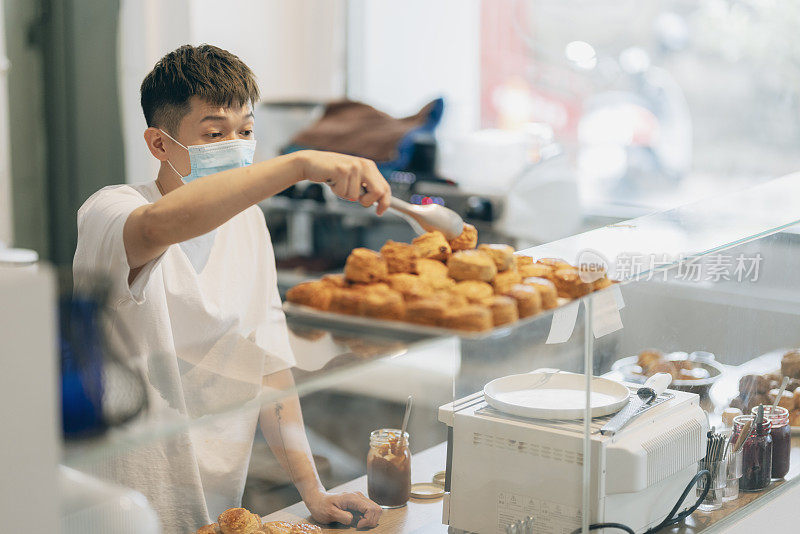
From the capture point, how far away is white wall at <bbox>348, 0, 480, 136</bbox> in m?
4.41

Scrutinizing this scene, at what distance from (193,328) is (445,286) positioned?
22.7 inches

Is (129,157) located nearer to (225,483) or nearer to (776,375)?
(225,483)

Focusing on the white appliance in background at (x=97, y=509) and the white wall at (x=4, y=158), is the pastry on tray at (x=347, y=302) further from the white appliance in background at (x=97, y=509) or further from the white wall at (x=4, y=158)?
the white wall at (x=4, y=158)

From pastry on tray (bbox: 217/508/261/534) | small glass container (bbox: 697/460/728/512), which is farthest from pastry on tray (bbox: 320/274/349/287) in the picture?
small glass container (bbox: 697/460/728/512)

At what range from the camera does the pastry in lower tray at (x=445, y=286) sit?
105 centimetres

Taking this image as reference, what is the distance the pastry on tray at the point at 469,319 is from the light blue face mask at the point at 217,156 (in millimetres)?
616

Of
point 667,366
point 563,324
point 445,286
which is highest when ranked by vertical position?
point 445,286

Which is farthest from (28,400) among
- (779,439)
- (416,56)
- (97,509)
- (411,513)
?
(416,56)

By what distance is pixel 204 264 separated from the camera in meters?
1.61

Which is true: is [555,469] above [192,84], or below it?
below

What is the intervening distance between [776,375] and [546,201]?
73.8 inches

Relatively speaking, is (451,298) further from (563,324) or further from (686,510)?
(686,510)

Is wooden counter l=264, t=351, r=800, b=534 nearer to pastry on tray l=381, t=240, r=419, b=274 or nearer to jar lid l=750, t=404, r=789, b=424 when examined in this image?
jar lid l=750, t=404, r=789, b=424

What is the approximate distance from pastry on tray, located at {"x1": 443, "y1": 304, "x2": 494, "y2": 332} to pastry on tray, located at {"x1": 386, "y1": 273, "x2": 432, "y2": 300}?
2.5 inches
